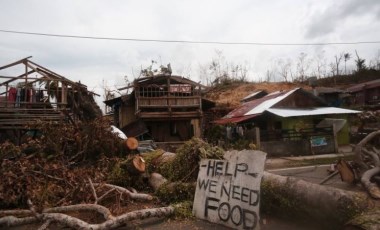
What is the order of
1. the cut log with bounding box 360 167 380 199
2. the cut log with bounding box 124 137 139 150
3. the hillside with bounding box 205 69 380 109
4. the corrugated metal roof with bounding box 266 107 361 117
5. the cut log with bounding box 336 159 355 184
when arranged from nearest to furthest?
the cut log with bounding box 360 167 380 199
the cut log with bounding box 336 159 355 184
the cut log with bounding box 124 137 139 150
the corrugated metal roof with bounding box 266 107 361 117
the hillside with bounding box 205 69 380 109

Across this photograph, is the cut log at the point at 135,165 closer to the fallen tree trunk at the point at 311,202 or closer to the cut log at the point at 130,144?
the cut log at the point at 130,144

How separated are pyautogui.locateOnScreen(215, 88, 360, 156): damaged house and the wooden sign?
470 inches

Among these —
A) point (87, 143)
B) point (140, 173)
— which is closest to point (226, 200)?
point (140, 173)

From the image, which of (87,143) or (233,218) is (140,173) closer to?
(87,143)

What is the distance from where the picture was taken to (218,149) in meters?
8.03

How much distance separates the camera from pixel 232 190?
5.88m

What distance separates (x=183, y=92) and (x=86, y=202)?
1801cm

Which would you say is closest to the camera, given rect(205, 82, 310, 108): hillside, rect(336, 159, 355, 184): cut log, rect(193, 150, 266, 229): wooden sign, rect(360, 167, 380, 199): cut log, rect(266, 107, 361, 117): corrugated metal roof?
rect(193, 150, 266, 229): wooden sign

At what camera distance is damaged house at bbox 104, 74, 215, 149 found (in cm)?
2352

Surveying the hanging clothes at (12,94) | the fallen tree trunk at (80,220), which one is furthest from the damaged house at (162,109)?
the fallen tree trunk at (80,220)

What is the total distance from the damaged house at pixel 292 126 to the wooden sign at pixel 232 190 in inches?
470

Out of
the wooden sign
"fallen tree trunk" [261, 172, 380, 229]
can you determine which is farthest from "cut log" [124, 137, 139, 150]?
"fallen tree trunk" [261, 172, 380, 229]

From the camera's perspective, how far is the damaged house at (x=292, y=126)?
60.6 ft

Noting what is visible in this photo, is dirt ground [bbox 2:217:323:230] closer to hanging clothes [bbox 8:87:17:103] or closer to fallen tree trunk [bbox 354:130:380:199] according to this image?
fallen tree trunk [bbox 354:130:380:199]
